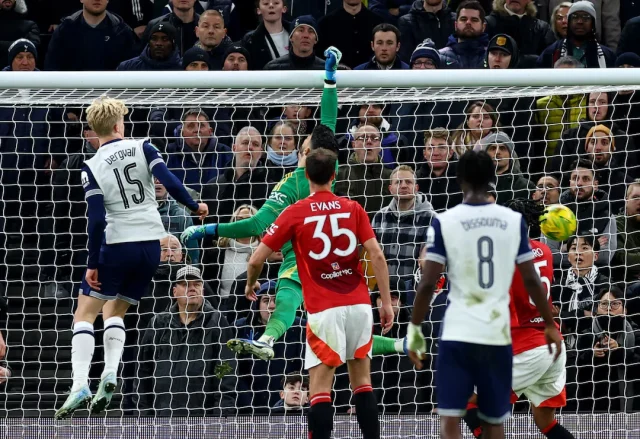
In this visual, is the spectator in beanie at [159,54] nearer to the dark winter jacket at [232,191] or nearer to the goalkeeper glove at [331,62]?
the dark winter jacket at [232,191]

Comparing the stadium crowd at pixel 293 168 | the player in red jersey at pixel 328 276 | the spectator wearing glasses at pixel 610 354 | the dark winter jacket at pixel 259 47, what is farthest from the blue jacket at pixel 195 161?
the spectator wearing glasses at pixel 610 354

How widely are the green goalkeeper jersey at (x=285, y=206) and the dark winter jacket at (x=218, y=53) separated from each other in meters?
3.54

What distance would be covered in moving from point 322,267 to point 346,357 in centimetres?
65

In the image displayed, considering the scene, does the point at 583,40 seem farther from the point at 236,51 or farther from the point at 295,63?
the point at 236,51

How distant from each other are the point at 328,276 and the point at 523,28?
5930mm

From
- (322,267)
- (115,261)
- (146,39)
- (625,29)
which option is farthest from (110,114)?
(625,29)

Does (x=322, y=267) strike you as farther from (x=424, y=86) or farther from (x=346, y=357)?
(x=424, y=86)

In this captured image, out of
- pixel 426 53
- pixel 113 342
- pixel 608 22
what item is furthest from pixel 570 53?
pixel 113 342

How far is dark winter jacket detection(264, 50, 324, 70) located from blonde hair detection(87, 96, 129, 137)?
12.9 feet

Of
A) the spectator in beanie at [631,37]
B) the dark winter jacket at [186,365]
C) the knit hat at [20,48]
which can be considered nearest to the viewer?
the dark winter jacket at [186,365]

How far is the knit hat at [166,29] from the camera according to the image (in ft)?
43.0

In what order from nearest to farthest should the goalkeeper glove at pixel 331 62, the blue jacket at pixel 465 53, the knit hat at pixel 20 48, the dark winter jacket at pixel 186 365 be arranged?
the goalkeeper glove at pixel 331 62 → the dark winter jacket at pixel 186 365 → the knit hat at pixel 20 48 → the blue jacket at pixel 465 53

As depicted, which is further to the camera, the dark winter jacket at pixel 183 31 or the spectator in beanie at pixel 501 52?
the dark winter jacket at pixel 183 31

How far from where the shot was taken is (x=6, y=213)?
41.5 feet
